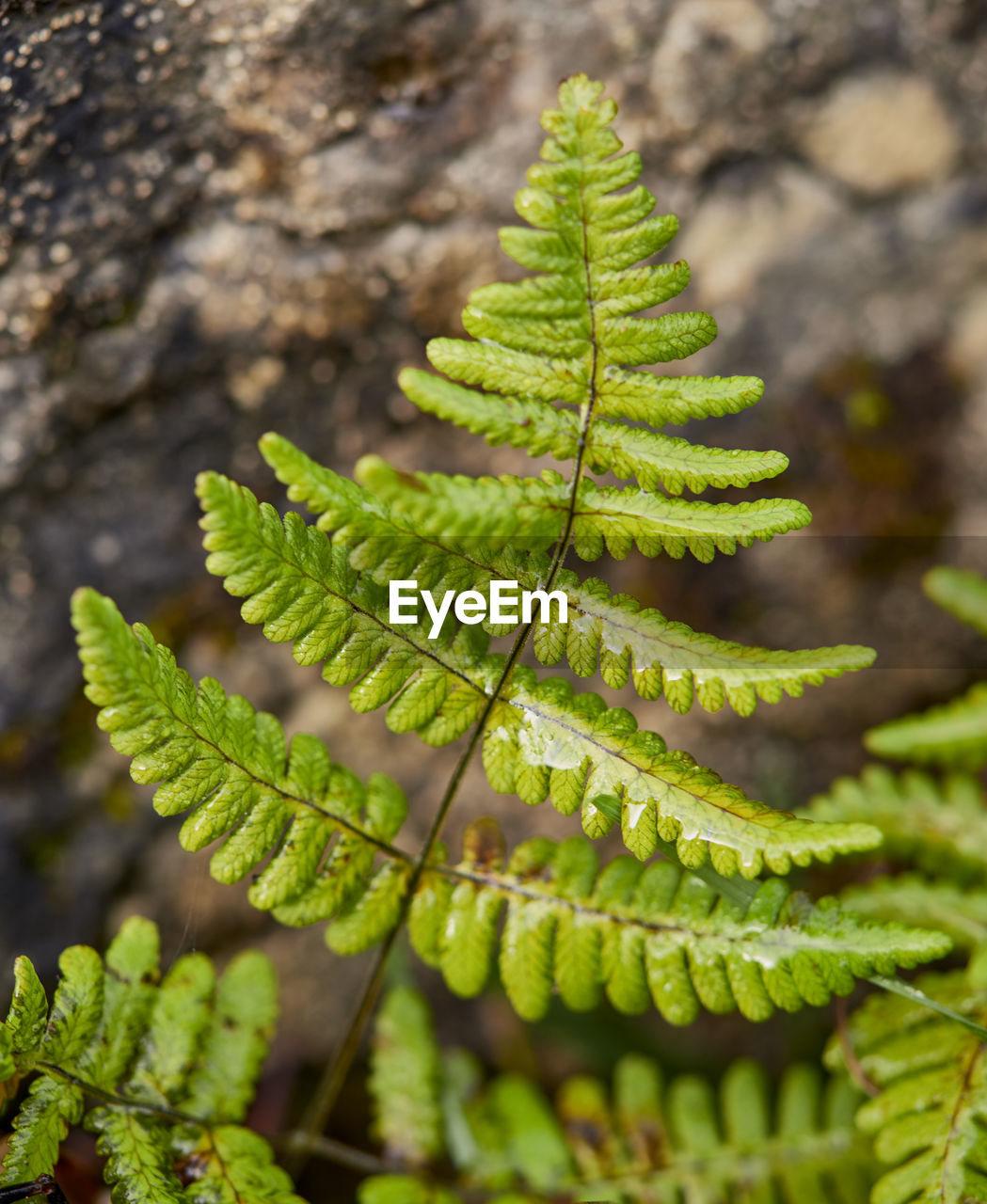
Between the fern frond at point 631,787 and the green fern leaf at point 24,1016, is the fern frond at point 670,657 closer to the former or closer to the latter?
the fern frond at point 631,787

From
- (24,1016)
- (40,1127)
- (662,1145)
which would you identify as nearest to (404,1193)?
(662,1145)

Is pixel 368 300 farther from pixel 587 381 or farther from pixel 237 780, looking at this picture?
pixel 237 780

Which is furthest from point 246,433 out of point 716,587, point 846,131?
point 846,131

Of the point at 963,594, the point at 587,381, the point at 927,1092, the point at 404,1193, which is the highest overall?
the point at 963,594

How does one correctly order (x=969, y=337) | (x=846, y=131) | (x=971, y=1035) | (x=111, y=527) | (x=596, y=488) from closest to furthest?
(x=596, y=488) < (x=971, y=1035) < (x=111, y=527) < (x=846, y=131) < (x=969, y=337)

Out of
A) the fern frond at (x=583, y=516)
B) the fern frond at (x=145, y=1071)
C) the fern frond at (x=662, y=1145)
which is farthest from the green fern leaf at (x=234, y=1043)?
the fern frond at (x=583, y=516)

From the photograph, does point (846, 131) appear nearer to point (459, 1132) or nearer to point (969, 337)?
point (969, 337)
